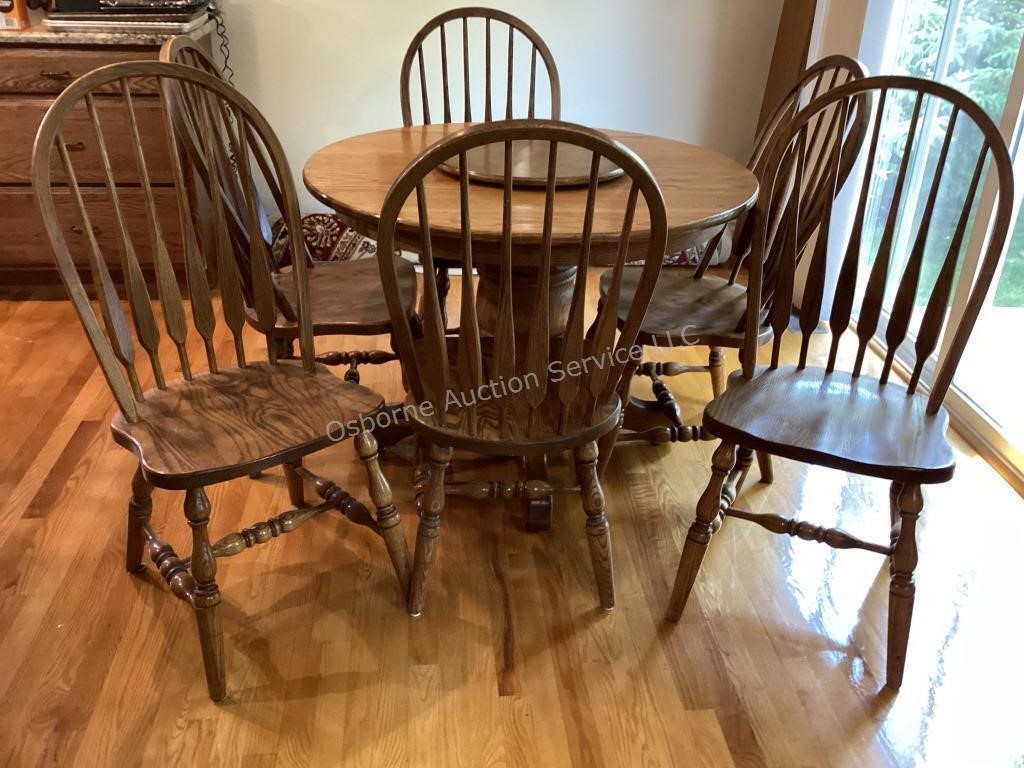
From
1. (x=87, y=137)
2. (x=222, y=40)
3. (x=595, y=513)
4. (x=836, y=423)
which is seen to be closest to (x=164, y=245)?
(x=595, y=513)

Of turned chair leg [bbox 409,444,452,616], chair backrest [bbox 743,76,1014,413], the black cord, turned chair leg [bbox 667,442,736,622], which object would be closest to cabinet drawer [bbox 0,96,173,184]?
the black cord

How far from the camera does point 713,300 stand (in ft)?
6.39

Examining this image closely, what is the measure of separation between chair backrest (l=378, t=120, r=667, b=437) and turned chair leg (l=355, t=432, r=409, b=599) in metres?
0.14

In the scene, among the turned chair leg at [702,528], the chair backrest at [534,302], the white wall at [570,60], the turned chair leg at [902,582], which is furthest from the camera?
the white wall at [570,60]

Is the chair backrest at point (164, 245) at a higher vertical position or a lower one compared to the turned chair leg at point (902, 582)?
higher

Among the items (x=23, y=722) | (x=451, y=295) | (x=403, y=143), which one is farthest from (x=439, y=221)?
(x=451, y=295)

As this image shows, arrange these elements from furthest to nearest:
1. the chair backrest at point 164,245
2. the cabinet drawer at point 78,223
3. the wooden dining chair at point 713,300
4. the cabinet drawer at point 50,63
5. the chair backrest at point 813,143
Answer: the cabinet drawer at point 78,223 < the cabinet drawer at point 50,63 < the wooden dining chair at point 713,300 < the chair backrest at point 813,143 < the chair backrest at point 164,245

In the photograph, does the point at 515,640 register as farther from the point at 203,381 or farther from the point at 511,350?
the point at 203,381

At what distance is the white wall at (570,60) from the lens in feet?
9.83

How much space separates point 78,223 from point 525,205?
2.02m

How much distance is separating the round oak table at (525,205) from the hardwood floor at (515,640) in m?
0.65

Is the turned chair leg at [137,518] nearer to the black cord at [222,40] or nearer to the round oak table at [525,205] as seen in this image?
the round oak table at [525,205]

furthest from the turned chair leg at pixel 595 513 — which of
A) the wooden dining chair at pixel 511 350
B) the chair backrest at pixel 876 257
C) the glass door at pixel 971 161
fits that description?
the glass door at pixel 971 161

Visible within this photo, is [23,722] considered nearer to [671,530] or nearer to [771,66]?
[671,530]
